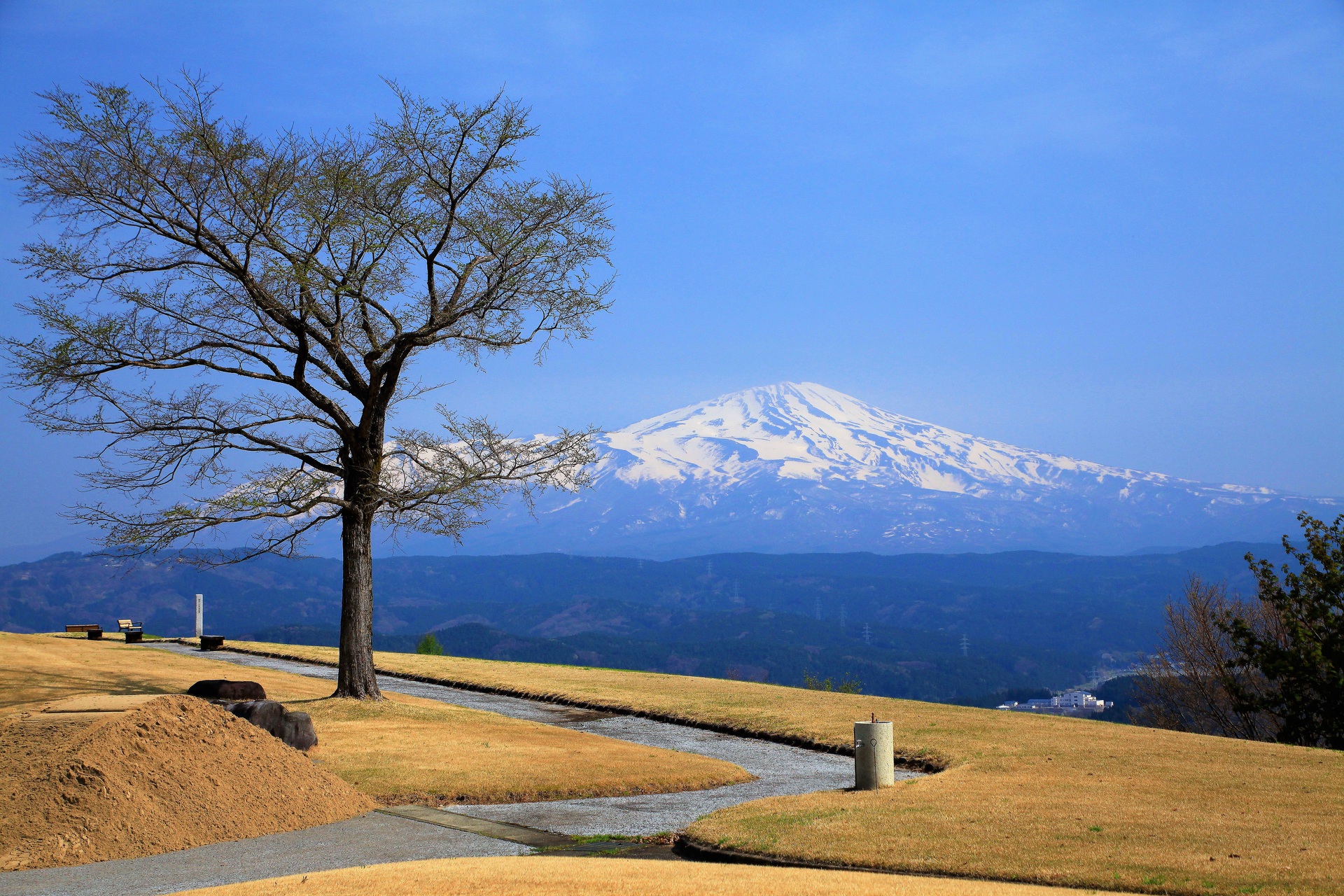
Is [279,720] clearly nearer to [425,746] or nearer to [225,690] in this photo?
[225,690]

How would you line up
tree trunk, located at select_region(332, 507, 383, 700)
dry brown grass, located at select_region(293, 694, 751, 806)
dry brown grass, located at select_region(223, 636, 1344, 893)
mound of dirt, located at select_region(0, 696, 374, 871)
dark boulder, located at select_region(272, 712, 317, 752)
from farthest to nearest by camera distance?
1. tree trunk, located at select_region(332, 507, 383, 700)
2. dark boulder, located at select_region(272, 712, 317, 752)
3. dry brown grass, located at select_region(293, 694, 751, 806)
4. mound of dirt, located at select_region(0, 696, 374, 871)
5. dry brown grass, located at select_region(223, 636, 1344, 893)

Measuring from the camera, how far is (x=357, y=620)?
23891mm

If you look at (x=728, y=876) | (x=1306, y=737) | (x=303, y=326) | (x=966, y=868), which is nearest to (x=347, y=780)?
(x=728, y=876)

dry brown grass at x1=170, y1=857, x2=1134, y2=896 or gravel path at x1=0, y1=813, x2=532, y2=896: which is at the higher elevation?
dry brown grass at x1=170, y1=857, x2=1134, y2=896

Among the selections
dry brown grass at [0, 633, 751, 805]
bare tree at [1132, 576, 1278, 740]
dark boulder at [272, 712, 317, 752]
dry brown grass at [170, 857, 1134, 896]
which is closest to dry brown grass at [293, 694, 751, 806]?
dry brown grass at [0, 633, 751, 805]

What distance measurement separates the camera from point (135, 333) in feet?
73.9

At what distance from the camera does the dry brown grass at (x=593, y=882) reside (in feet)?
29.4

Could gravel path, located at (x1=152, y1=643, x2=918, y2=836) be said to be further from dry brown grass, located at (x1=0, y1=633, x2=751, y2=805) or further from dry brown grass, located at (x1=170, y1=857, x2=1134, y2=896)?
dry brown grass, located at (x1=170, y1=857, x2=1134, y2=896)

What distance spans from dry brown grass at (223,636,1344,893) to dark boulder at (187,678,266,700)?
10.1 m

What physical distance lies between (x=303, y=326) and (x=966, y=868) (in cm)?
1899

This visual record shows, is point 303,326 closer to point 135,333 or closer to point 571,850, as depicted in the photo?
point 135,333

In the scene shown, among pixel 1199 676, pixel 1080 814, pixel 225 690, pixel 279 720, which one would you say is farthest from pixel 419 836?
pixel 1199 676

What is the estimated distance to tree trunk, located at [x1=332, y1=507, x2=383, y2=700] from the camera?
2381cm

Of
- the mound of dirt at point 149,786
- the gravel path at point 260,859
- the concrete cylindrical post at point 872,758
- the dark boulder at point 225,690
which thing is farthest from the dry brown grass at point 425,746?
the concrete cylindrical post at point 872,758
